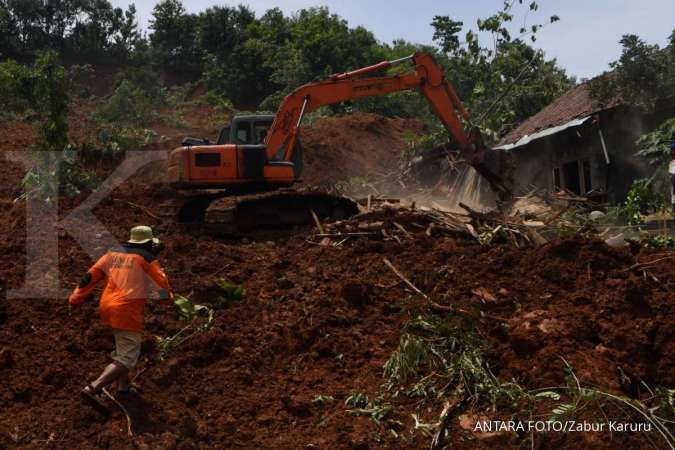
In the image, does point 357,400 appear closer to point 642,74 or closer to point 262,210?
point 262,210

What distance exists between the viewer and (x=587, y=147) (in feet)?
54.3

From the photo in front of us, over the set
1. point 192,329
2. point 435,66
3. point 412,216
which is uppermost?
point 435,66

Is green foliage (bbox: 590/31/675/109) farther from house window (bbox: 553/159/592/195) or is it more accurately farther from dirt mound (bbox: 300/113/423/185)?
dirt mound (bbox: 300/113/423/185)

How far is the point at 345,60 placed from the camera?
123 feet

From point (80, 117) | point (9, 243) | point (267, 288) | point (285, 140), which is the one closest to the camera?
point (267, 288)

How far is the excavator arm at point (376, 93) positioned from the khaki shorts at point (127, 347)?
674 centimetres

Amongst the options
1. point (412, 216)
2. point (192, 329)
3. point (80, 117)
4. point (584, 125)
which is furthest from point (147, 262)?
point (80, 117)

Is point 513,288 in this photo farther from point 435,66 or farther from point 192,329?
point 435,66

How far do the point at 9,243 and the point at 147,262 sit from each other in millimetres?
4410

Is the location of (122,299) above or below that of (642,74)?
below

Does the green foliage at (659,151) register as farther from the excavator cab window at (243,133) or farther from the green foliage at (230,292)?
the green foliage at (230,292)

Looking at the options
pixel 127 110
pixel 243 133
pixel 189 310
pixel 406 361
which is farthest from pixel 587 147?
pixel 127 110

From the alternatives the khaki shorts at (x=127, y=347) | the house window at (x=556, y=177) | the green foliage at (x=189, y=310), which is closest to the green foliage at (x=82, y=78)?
the house window at (x=556, y=177)

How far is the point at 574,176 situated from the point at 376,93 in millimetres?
6944
